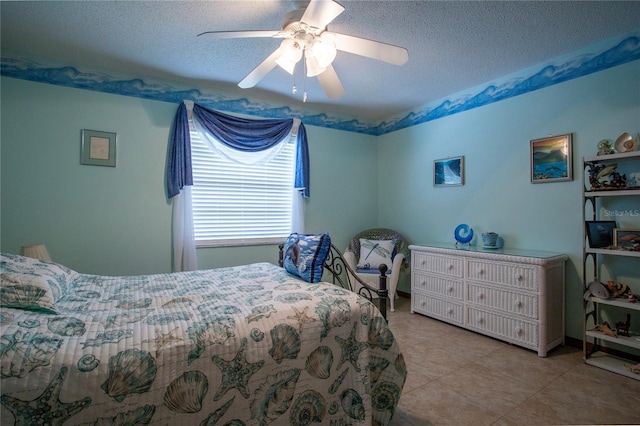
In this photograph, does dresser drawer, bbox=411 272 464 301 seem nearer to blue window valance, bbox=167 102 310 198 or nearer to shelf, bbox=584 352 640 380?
shelf, bbox=584 352 640 380

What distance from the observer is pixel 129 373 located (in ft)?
3.72

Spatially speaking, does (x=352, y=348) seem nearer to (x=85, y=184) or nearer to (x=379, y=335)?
(x=379, y=335)

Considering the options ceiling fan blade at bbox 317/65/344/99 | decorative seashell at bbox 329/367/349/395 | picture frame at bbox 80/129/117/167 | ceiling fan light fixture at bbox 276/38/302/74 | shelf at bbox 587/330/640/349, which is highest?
ceiling fan light fixture at bbox 276/38/302/74

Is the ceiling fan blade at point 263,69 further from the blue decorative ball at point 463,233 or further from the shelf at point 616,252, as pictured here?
the shelf at point 616,252

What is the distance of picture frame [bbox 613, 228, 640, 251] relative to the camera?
2.30 meters

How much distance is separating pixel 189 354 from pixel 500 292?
2724 millimetres

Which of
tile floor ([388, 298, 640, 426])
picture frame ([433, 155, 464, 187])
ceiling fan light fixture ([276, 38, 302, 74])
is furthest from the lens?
picture frame ([433, 155, 464, 187])

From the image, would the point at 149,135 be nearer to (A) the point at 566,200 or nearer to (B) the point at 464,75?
(B) the point at 464,75

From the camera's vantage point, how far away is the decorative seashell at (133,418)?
1089mm

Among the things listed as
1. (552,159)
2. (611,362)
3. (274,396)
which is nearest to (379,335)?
(274,396)

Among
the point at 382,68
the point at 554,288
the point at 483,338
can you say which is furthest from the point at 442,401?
the point at 382,68

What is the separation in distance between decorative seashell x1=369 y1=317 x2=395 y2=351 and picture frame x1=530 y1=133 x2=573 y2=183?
2.35 metres

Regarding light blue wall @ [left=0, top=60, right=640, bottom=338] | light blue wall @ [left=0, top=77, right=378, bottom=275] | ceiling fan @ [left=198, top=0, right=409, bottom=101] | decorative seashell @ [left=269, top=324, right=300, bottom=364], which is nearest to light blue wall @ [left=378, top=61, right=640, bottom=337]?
light blue wall @ [left=0, top=60, right=640, bottom=338]

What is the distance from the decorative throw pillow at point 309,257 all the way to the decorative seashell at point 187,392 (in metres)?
0.98
